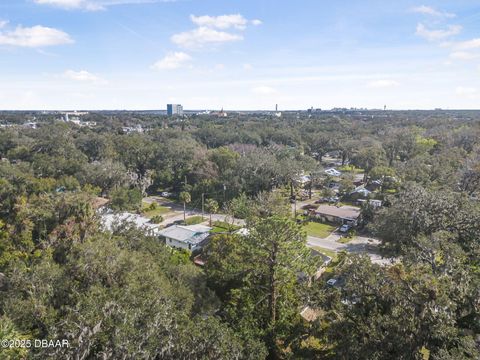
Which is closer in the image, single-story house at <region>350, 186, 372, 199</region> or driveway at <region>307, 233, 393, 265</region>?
driveway at <region>307, 233, 393, 265</region>

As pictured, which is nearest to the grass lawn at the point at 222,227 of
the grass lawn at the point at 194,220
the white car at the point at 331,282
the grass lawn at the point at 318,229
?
the grass lawn at the point at 194,220

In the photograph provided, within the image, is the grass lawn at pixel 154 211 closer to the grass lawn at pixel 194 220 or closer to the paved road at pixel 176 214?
the paved road at pixel 176 214

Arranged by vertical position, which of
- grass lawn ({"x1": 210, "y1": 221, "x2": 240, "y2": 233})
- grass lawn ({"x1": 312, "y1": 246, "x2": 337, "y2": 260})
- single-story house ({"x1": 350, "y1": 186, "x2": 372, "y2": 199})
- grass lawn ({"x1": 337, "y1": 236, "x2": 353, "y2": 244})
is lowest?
grass lawn ({"x1": 312, "y1": 246, "x2": 337, "y2": 260})

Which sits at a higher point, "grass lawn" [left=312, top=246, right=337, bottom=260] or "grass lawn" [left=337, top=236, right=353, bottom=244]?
"grass lawn" [left=337, top=236, right=353, bottom=244]

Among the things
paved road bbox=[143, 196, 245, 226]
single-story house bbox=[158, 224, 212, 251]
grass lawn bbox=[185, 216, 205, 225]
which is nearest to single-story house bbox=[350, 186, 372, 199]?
paved road bbox=[143, 196, 245, 226]

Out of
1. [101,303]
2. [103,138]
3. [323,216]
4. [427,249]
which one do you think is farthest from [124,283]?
[103,138]

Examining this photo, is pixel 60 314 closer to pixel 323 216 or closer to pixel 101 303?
pixel 101 303

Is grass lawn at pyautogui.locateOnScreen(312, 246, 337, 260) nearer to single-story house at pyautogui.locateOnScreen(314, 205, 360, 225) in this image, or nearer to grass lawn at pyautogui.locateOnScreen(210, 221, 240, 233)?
single-story house at pyautogui.locateOnScreen(314, 205, 360, 225)
